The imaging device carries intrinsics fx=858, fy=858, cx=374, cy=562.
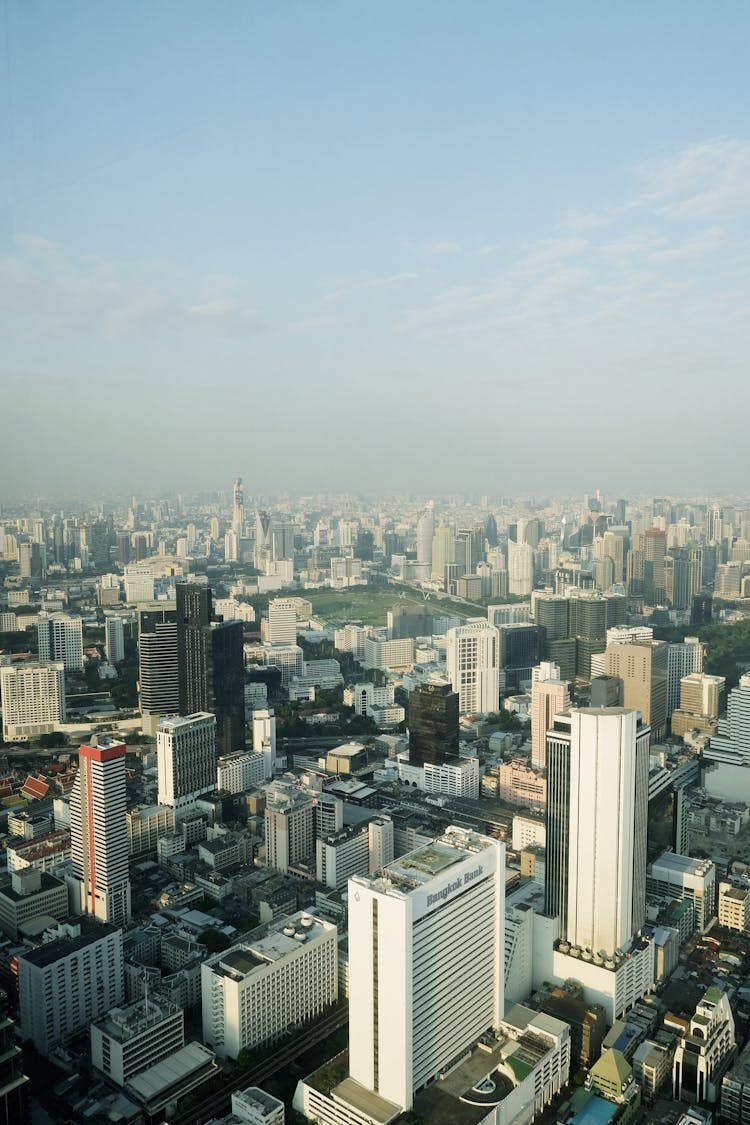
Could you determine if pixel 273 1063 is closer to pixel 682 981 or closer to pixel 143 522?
pixel 682 981

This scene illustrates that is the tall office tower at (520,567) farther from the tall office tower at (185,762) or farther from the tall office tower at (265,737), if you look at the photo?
the tall office tower at (185,762)

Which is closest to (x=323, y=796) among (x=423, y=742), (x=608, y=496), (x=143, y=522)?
(x=423, y=742)

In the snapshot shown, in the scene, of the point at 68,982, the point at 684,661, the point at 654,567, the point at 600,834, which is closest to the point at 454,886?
the point at 600,834

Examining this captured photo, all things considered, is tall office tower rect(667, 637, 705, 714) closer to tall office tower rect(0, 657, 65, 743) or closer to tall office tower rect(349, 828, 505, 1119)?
tall office tower rect(0, 657, 65, 743)

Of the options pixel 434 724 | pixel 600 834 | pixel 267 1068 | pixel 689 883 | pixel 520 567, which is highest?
pixel 520 567

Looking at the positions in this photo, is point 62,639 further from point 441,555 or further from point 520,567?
point 520,567

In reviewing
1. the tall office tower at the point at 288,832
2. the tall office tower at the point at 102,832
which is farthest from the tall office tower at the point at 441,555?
the tall office tower at the point at 102,832
